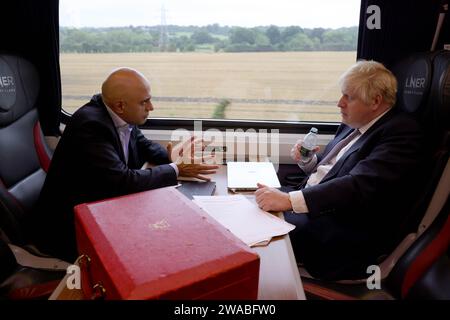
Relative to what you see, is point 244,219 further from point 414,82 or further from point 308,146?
point 414,82

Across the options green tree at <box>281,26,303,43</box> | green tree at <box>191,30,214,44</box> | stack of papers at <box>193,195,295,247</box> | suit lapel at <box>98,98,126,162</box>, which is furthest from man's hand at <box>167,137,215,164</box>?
green tree at <box>281,26,303,43</box>

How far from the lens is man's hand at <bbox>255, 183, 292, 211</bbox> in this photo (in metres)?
1.36

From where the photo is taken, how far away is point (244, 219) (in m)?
1.26

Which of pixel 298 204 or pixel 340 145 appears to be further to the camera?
pixel 340 145

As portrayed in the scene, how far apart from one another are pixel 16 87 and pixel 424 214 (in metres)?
2.08

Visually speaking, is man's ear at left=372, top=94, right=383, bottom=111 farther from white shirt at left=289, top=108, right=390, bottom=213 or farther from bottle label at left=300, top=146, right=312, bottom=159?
bottle label at left=300, top=146, right=312, bottom=159

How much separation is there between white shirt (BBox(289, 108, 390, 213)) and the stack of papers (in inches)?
6.0

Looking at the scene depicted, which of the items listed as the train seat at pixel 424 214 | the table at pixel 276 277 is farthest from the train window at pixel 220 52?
the table at pixel 276 277

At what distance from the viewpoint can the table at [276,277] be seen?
3.08ft

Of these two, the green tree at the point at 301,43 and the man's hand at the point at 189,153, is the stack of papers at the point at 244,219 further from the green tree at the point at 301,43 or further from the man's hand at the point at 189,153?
the green tree at the point at 301,43

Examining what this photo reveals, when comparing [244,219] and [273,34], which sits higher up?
[273,34]

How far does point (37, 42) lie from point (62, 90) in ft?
1.18

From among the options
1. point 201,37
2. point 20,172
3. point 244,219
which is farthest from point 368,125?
point 20,172

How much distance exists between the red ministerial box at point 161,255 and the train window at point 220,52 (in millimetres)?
1564
